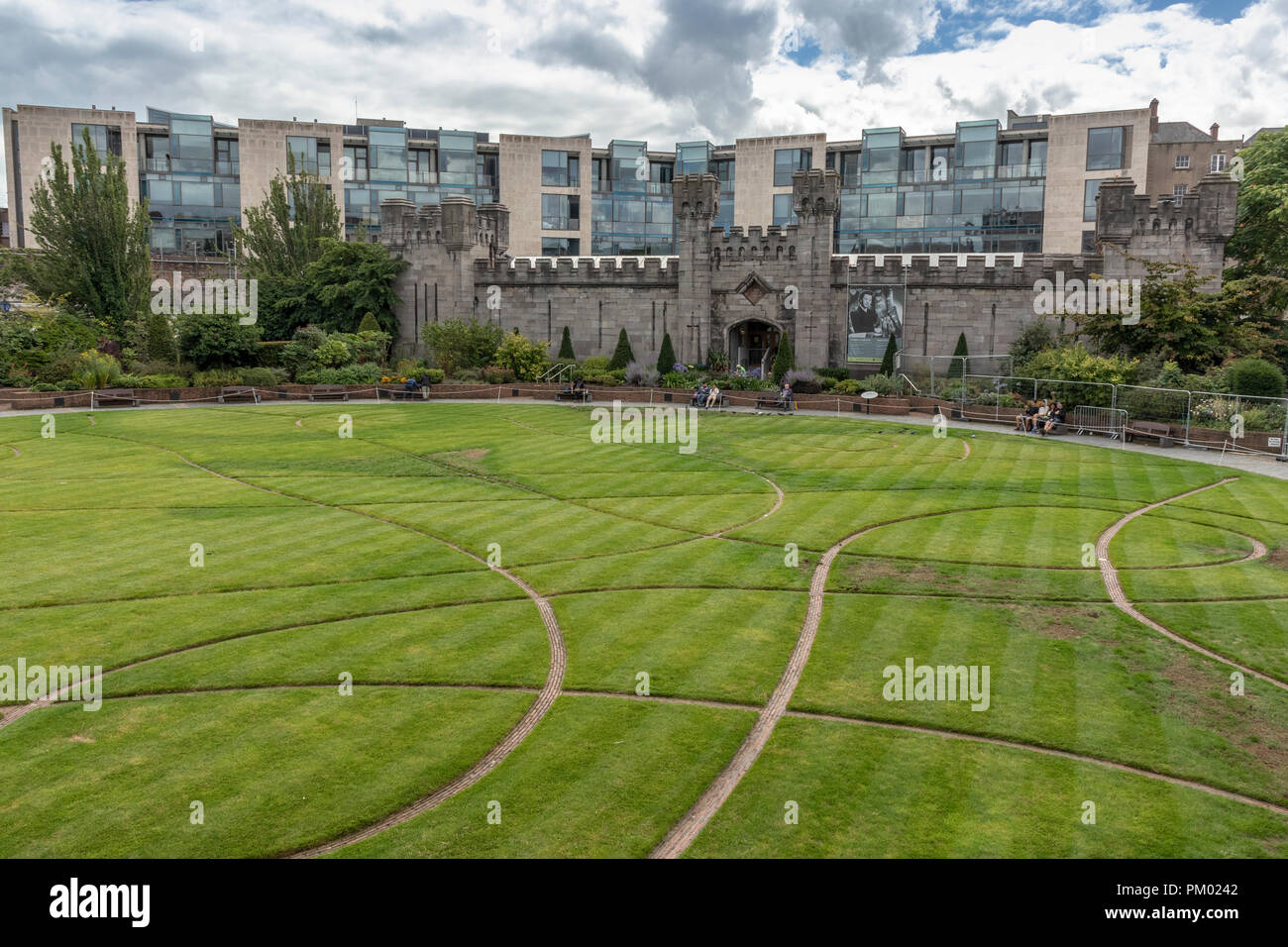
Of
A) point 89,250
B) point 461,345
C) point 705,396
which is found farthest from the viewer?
point 89,250

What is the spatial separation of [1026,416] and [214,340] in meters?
41.9

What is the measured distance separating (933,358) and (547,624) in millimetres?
41912

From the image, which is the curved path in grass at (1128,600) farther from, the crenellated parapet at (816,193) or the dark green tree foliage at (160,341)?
the dark green tree foliage at (160,341)

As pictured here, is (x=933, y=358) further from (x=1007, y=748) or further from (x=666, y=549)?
(x=1007, y=748)

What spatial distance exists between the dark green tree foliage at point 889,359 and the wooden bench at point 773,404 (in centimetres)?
824

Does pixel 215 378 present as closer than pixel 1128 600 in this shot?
No

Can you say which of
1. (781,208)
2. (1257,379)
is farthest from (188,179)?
(1257,379)

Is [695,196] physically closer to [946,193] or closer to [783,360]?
[783,360]

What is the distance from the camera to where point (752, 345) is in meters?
59.0

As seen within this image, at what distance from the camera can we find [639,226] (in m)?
89.4

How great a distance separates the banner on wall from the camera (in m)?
54.1

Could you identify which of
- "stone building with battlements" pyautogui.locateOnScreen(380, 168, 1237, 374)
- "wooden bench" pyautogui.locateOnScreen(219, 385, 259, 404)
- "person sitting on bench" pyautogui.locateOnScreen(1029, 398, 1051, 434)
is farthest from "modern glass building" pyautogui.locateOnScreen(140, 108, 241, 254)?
"person sitting on bench" pyautogui.locateOnScreen(1029, 398, 1051, 434)

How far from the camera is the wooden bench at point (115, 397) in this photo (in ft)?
153

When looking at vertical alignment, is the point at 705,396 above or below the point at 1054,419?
above
